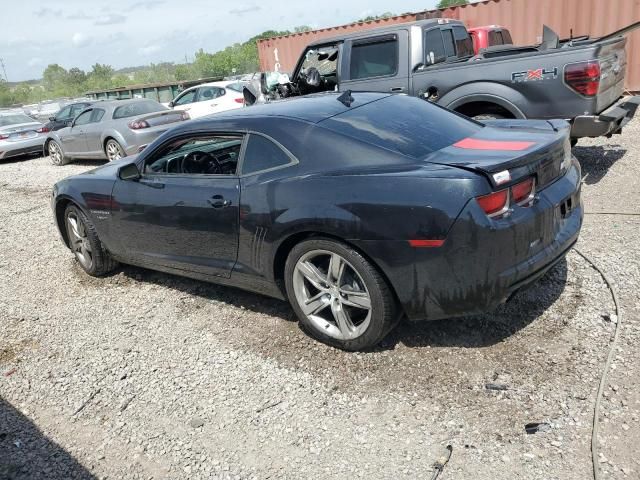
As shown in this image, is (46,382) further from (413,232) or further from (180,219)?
(413,232)

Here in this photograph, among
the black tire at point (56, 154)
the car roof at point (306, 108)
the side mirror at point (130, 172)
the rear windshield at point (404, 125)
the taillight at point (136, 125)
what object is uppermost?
the car roof at point (306, 108)

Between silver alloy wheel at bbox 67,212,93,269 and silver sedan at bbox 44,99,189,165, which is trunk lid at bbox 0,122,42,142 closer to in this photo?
silver sedan at bbox 44,99,189,165

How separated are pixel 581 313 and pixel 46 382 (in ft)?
11.6

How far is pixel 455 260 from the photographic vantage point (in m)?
2.85

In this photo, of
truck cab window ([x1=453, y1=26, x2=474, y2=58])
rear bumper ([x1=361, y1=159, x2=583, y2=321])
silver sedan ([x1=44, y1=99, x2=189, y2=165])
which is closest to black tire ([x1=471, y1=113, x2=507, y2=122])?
truck cab window ([x1=453, y1=26, x2=474, y2=58])

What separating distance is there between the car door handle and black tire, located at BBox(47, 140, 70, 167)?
10.3 m

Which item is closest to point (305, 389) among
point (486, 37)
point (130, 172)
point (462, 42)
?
point (130, 172)

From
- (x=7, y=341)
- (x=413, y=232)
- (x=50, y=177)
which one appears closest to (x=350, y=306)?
(x=413, y=232)

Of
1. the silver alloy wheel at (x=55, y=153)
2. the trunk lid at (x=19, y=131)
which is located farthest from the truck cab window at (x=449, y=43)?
the trunk lid at (x=19, y=131)

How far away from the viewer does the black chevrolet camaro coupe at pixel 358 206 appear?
2.85m

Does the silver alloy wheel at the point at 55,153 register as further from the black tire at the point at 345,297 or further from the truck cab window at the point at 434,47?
the black tire at the point at 345,297

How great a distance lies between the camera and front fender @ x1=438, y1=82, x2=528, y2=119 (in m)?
5.94

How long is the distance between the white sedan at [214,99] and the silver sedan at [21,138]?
12.2 feet

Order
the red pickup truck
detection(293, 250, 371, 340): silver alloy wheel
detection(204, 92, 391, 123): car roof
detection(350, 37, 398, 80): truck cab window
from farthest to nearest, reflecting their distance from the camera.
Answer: the red pickup truck < detection(350, 37, 398, 80): truck cab window < detection(204, 92, 391, 123): car roof < detection(293, 250, 371, 340): silver alloy wheel
